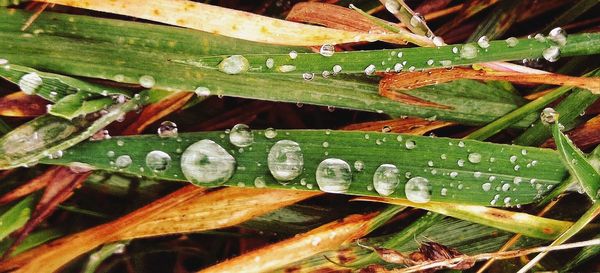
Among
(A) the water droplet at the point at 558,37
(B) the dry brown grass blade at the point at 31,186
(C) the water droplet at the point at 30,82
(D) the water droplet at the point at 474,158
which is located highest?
(A) the water droplet at the point at 558,37

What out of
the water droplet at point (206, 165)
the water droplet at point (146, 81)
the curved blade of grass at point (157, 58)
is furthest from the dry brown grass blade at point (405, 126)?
the water droplet at point (146, 81)

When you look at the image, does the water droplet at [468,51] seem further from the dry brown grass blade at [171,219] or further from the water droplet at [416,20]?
the dry brown grass blade at [171,219]

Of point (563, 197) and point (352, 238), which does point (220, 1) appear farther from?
point (563, 197)

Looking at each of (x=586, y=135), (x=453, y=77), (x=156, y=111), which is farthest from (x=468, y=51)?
(x=156, y=111)

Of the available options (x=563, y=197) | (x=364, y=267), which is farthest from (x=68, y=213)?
(x=563, y=197)

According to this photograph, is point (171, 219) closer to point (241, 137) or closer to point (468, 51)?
point (241, 137)
